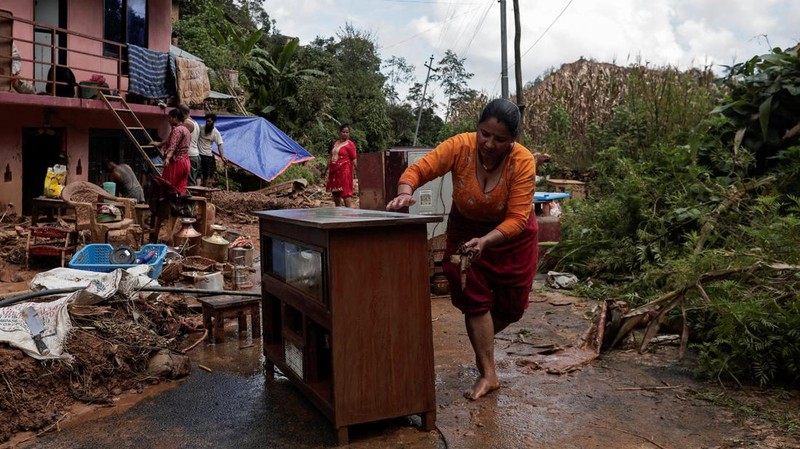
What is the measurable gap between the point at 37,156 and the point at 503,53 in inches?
376

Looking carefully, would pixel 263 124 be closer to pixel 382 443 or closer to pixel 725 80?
pixel 725 80

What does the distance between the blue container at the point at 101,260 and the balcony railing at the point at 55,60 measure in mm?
5067

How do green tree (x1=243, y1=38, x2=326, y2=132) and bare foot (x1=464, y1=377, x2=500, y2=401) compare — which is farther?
green tree (x1=243, y1=38, x2=326, y2=132)

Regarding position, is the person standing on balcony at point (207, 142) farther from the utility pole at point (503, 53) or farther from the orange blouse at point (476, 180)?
the orange blouse at point (476, 180)

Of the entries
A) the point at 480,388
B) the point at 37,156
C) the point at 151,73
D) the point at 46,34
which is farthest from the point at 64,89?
the point at 480,388

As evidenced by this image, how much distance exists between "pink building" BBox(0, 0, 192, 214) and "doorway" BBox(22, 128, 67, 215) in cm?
2

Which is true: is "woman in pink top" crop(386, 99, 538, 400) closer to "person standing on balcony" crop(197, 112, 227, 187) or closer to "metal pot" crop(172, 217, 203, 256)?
"metal pot" crop(172, 217, 203, 256)

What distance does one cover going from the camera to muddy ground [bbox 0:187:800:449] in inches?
139

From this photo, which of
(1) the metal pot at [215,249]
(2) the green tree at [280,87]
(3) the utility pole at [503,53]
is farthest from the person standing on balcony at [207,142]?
(2) the green tree at [280,87]

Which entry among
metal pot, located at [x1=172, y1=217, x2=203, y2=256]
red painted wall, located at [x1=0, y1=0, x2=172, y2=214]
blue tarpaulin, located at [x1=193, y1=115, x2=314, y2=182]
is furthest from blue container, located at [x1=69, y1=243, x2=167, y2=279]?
blue tarpaulin, located at [x1=193, y1=115, x2=314, y2=182]

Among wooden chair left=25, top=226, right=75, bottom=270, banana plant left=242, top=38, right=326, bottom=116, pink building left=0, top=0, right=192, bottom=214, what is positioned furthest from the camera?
banana plant left=242, top=38, right=326, bottom=116

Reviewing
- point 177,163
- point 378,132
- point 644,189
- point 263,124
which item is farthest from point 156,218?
point 378,132

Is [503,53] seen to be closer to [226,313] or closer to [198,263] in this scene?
[198,263]

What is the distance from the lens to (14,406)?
3.70m
